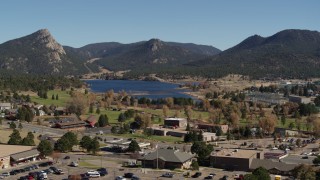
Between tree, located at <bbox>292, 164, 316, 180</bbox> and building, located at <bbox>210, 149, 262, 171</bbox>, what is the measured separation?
5.11 meters

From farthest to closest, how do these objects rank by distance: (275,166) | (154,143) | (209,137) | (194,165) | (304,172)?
(209,137) < (154,143) < (275,166) < (194,165) < (304,172)

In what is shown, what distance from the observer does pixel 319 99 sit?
11888cm

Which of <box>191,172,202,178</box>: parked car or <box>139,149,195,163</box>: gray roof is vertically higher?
<box>139,149,195,163</box>: gray roof

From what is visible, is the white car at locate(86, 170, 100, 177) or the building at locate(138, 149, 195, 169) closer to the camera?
the white car at locate(86, 170, 100, 177)

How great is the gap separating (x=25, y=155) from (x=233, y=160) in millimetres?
20302

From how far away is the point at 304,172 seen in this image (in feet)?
135

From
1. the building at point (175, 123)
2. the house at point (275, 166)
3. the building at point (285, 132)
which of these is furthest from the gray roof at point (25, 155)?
the building at point (285, 132)

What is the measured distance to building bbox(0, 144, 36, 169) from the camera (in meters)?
46.3

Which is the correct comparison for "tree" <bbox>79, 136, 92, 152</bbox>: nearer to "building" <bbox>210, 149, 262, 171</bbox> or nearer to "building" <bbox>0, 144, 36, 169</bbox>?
"building" <bbox>0, 144, 36, 169</bbox>

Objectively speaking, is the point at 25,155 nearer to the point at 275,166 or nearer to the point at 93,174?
the point at 93,174

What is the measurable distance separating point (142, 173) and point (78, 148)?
15882mm

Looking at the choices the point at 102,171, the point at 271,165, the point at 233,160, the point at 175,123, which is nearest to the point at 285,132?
the point at 175,123

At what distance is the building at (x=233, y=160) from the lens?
4784 cm

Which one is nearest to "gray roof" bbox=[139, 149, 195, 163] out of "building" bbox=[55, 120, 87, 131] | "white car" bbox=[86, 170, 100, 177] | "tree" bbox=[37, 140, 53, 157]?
"white car" bbox=[86, 170, 100, 177]
